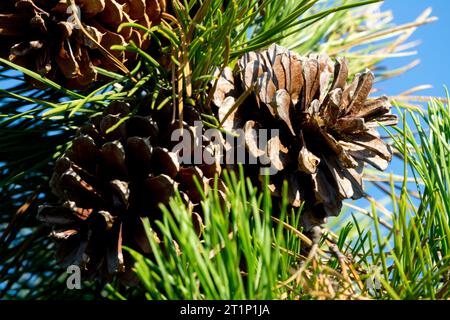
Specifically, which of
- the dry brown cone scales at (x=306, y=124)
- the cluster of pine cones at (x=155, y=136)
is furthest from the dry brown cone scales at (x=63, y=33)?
the dry brown cone scales at (x=306, y=124)

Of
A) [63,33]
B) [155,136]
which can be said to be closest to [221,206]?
[155,136]

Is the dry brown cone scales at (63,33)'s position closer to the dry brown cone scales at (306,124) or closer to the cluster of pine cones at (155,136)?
Result: the cluster of pine cones at (155,136)

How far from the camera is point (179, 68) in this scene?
580mm

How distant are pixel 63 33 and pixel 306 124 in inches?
9.4

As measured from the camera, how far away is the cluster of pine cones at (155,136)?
0.58 meters

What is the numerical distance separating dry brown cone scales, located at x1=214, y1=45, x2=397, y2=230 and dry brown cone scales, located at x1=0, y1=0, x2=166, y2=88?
113mm

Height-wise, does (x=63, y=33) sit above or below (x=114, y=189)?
above

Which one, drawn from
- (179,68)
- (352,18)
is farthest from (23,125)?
(352,18)

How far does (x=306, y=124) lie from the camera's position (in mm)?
616

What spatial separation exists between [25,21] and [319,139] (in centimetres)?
30

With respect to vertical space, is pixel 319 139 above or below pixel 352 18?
below

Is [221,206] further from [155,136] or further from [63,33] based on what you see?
[63,33]
